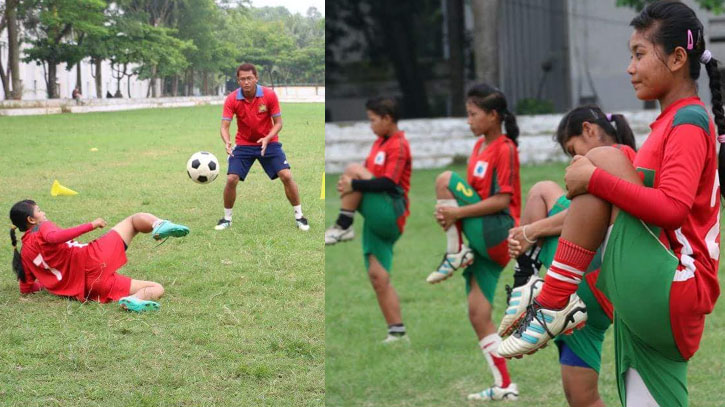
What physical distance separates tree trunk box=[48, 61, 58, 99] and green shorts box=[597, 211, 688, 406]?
2320 mm

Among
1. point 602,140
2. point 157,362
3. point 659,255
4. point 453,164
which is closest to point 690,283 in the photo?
point 659,255

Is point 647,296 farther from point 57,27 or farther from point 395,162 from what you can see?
point 395,162

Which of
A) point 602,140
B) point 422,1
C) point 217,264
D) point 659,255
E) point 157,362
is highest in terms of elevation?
point 422,1

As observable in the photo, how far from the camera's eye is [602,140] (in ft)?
10.5

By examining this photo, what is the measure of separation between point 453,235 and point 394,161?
1.21 meters

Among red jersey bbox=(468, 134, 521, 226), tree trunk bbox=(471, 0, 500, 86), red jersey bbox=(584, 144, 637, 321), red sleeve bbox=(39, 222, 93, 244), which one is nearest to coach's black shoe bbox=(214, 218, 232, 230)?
red sleeve bbox=(39, 222, 93, 244)

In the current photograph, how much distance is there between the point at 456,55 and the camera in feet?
52.1

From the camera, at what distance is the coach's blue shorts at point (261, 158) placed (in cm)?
385

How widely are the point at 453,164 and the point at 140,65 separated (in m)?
10.9

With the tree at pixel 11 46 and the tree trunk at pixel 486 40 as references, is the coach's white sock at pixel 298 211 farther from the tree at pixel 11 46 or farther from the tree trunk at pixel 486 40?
the tree trunk at pixel 486 40

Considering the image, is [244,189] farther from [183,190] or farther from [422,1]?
[422,1]

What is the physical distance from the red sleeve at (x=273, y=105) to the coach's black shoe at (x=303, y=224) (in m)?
0.42

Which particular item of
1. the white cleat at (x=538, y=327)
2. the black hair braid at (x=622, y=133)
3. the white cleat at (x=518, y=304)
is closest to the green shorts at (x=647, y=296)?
the white cleat at (x=538, y=327)

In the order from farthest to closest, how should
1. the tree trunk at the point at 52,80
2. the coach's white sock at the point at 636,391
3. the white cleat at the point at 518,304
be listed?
the tree trunk at the point at 52,80 → the white cleat at the point at 518,304 → the coach's white sock at the point at 636,391
